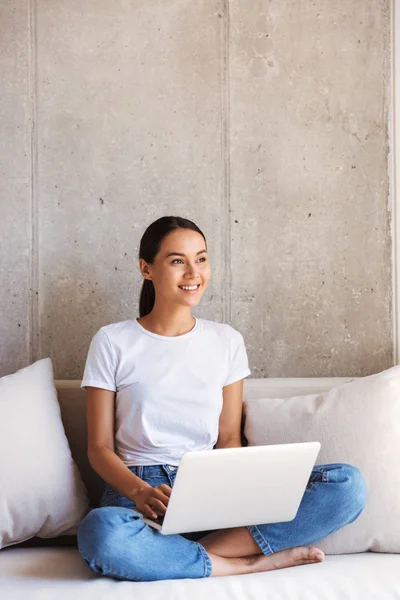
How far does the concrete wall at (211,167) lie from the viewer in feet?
8.07

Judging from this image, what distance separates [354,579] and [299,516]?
231 millimetres

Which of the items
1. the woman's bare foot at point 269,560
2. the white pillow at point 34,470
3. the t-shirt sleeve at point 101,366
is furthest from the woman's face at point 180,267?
the woman's bare foot at point 269,560

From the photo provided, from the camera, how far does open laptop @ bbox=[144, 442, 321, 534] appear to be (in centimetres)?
153

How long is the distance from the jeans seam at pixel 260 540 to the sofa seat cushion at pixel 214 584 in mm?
77

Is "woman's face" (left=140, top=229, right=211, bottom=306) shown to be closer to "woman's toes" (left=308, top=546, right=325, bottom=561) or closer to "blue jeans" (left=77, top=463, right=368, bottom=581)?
"blue jeans" (left=77, top=463, right=368, bottom=581)

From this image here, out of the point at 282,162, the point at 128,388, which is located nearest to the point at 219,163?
the point at 282,162

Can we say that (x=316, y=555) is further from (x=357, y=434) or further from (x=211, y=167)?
(x=211, y=167)

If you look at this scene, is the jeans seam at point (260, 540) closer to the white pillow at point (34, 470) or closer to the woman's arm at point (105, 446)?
the woman's arm at point (105, 446)

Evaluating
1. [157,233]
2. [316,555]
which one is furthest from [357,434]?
[157,233]

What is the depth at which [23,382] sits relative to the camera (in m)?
2.04

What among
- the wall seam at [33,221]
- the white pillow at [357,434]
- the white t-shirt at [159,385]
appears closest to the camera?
the white pillow at [357,434]

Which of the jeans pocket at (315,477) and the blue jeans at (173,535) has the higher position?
the jeans pocket at (315,477)

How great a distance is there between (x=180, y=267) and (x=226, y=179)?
550 millimetres

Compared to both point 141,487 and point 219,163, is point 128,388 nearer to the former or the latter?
point 141,487
